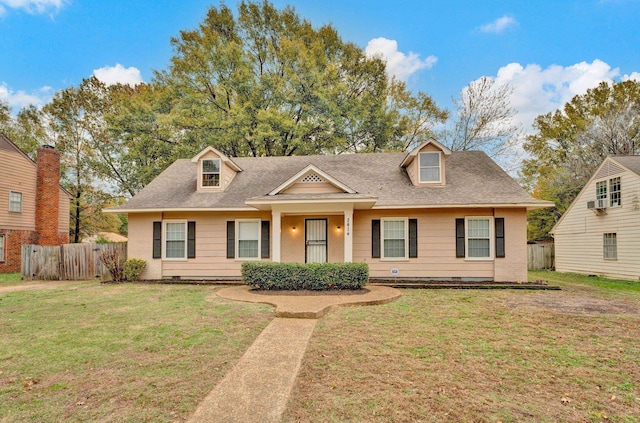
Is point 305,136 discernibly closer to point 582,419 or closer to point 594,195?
point 594,195

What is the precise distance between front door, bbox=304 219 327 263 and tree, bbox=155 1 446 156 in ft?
32.2

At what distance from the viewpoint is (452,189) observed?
1235cm

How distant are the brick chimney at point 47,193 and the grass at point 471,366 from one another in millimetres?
19104

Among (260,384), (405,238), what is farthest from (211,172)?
(260,384)

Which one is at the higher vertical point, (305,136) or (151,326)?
(305,136)

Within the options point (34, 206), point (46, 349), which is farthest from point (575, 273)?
point (34, 206)

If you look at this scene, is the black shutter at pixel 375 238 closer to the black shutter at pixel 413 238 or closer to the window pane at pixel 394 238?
the window pane at pixel 394 238

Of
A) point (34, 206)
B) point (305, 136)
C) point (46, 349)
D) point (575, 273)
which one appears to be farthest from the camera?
point (305, 136)

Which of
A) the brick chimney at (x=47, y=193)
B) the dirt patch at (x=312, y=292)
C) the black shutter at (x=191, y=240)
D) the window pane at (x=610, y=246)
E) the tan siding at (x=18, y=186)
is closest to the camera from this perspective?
the dirt patch at (x=312, y=292)

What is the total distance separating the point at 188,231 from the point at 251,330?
26.0 feet

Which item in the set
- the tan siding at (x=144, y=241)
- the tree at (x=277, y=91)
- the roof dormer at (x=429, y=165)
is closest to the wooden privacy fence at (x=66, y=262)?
the tan siding at (x=144, y=241)

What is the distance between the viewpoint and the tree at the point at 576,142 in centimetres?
2133

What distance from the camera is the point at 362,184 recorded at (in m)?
13.1

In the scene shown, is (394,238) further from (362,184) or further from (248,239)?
(248,239)
